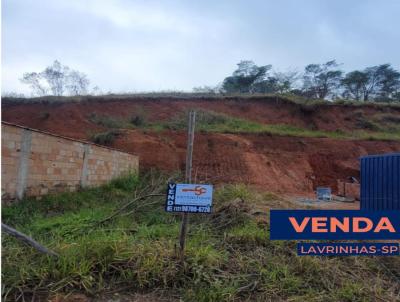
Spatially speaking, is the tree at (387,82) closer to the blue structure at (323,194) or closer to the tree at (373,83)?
the tree at (373,83)

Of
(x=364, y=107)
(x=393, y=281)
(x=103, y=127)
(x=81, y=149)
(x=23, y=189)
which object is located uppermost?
(x=364, y=107)

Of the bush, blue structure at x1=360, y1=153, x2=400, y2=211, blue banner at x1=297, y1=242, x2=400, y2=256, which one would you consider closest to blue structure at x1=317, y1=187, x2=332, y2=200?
blue structure at x1=360, y1=153, x2=400, y2=211

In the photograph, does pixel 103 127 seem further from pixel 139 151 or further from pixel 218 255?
pixel 218 255

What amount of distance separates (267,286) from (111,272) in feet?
5.77

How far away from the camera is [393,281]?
454 centimetres

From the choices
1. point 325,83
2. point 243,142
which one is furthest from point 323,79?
point 243,142

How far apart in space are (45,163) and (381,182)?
9.20 metres

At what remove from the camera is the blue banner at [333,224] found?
400 centimetres

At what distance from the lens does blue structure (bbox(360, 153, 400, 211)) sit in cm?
1002

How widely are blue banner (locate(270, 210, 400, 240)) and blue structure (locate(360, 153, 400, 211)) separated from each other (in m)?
6.65

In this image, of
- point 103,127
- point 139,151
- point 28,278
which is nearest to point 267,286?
point 28,278

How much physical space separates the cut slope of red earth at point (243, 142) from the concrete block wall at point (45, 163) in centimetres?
595

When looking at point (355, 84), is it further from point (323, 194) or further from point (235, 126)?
point (323, 194)

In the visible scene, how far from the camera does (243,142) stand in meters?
19.7
